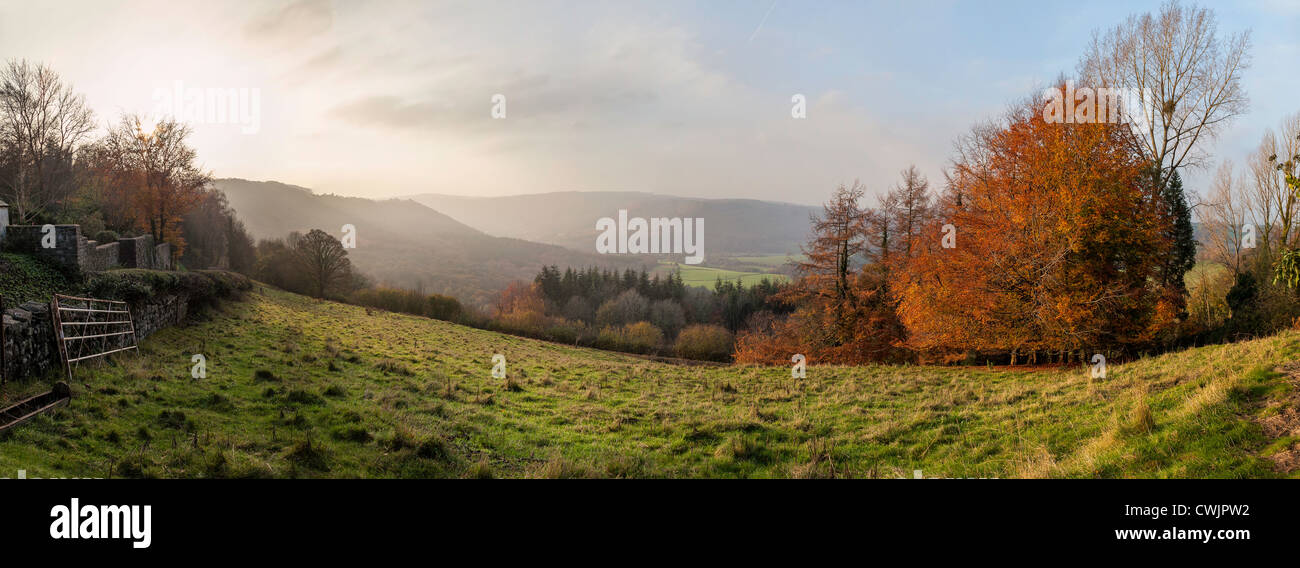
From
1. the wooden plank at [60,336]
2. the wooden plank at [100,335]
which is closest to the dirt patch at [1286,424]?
the wooden plank at [60,336]

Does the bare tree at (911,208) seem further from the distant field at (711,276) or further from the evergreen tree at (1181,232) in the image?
the distant field at (711,276)

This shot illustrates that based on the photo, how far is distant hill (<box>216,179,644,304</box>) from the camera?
120062 mm

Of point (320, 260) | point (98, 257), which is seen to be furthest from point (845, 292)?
point (320, 260)

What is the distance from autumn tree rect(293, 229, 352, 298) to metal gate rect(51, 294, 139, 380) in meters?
35.9

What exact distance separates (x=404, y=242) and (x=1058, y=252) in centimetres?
15787

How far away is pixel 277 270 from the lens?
162ft

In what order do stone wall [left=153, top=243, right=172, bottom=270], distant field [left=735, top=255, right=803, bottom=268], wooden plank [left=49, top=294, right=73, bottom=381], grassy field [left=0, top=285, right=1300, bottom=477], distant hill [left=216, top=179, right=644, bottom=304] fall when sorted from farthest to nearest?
distant hill [left=216, top=179, right=644, bottom=304] < distant field [left=735, top=255, right=803, bottom=268] < stone wall [left=153, top=243, right=172, bottom=270] < wooden plank [left=49, top=294, right=73, bottom=381] < grassy field [left=0, top=285, right=1300, bottom=477]

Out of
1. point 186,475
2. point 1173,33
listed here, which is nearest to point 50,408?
point 186,475

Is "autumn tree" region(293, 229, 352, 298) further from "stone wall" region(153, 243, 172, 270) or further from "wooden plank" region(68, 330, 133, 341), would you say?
"wooden plank" region(68, 330, 133, 341)

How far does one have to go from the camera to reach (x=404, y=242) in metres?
149

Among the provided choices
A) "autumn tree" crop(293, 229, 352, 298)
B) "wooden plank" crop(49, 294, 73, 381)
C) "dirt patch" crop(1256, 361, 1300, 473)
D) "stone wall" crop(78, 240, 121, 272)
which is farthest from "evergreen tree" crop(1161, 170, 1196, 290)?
"autumn tree" crop(293, 229, 352, 298)

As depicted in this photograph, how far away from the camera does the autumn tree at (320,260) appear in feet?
154

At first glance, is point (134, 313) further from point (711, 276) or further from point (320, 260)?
point (711, 276)
